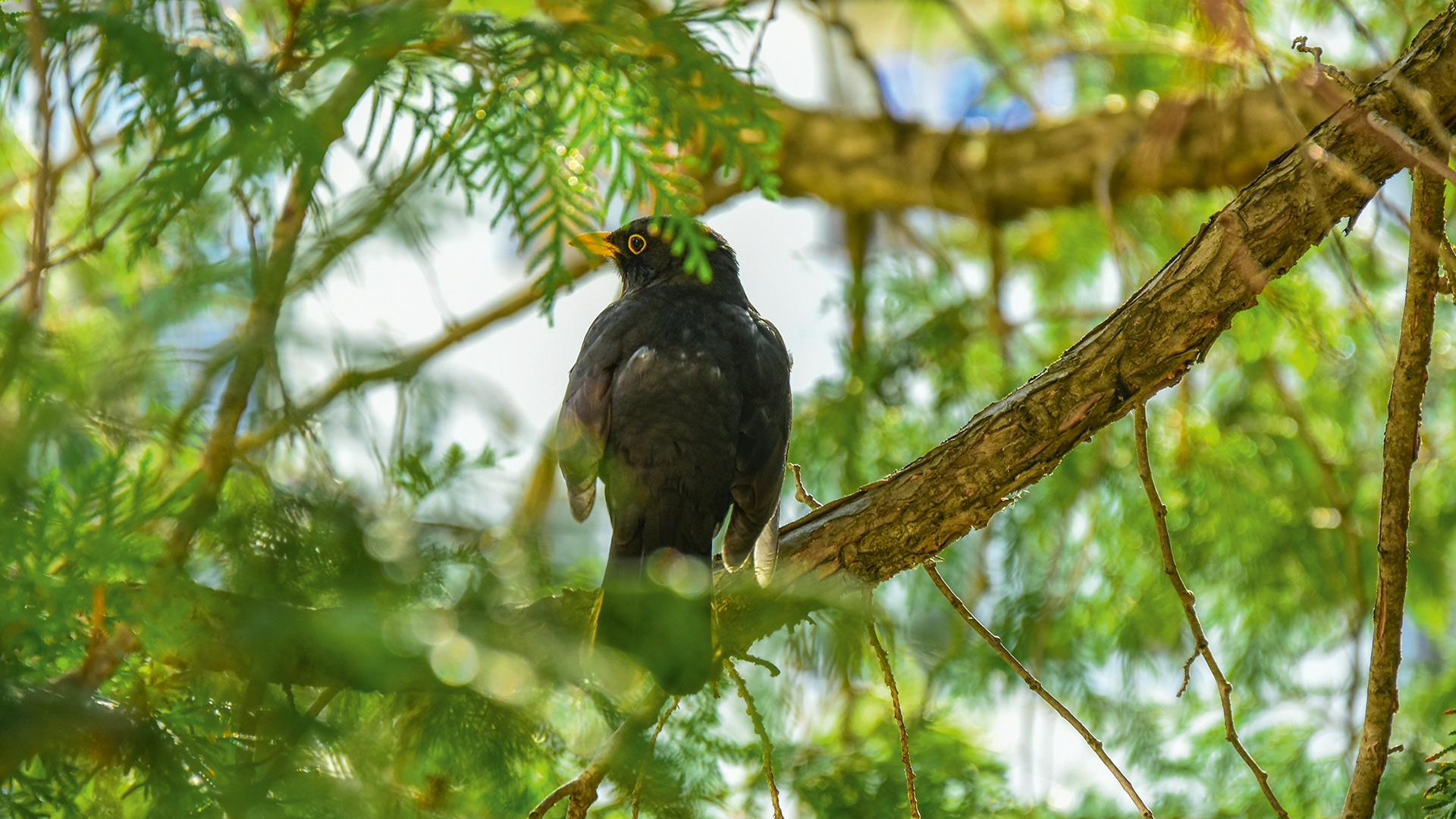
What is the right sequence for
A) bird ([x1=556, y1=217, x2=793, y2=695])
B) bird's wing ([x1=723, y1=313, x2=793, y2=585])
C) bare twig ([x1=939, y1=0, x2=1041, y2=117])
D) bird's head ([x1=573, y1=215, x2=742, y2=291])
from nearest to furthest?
bird ([x1=556, y1=217, x2=793, y2=695]) < bird's wing ([x1=723, y1=313, x2=793, y2=585]) < bird's head ([x1=573, y1=215, x2=742, y2=291]) < bare twig ([x1=939, y1=0, x2=1041, y2=117])

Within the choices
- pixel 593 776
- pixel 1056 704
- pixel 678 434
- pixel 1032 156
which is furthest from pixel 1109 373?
pixel 1032 156

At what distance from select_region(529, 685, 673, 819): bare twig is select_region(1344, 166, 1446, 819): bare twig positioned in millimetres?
1546

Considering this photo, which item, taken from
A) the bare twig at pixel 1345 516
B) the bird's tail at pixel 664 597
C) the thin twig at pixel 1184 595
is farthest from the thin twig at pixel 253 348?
the bare twig at pixel 1345 516

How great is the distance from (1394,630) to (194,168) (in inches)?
102

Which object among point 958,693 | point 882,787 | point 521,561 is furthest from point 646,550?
point 958,693

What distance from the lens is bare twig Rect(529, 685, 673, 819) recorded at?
2254mm

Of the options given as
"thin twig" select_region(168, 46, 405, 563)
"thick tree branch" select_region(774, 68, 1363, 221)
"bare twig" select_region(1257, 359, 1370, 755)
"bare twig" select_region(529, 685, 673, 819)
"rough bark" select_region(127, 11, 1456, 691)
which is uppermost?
"thick tree branch" select_region(774, 68, 1363, 221)

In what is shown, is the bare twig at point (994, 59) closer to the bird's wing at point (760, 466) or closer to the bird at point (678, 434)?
the bird at point (678, 434)

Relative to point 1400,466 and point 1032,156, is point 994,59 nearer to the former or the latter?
point 1032,156

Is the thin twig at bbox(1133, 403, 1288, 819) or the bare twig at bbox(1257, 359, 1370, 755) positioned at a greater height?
the bare twig at bbox(1257, 359, 1370, 755)

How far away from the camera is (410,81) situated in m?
2.37

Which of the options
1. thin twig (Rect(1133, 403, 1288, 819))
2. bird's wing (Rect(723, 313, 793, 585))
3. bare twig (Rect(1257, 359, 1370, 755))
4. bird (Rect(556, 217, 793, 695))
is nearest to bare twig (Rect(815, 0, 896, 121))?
bird (Rect(556, 217, 793, 695))

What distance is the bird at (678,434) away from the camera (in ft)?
10.2

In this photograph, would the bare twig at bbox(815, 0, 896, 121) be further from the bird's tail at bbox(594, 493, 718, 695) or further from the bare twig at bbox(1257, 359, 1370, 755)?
the bird's tail at bbox(594, 493, 718, 695)
